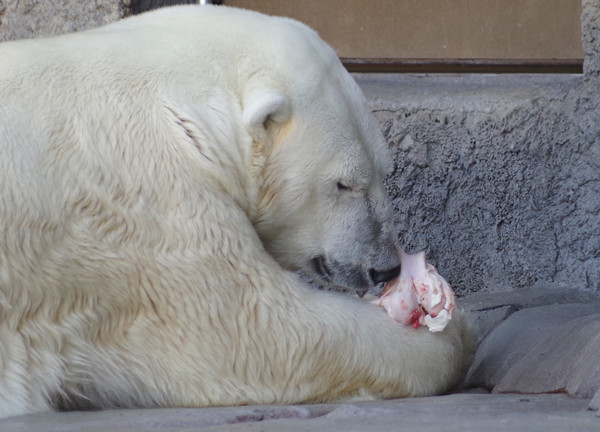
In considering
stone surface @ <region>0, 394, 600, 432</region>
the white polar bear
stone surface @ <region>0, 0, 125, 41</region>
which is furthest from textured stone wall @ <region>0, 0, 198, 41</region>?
stone surface @ <region>0, 394, 600, 432</region>

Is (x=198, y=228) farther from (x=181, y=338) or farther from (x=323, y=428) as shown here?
(x=323, y=428)

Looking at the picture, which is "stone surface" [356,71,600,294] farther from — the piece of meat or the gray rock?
the gray rock

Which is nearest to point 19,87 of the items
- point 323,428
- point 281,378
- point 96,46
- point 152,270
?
point 96,46

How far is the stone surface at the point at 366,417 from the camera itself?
1517 millimetres

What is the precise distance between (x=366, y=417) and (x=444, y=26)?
85.2 inches

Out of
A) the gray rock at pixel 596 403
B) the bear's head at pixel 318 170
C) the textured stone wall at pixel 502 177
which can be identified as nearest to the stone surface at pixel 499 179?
the textured stone wall at pixel 502 177

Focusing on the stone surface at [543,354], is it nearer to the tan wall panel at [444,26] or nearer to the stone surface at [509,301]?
the stone surface at [509,301]

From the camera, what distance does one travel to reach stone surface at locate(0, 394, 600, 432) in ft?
4.98

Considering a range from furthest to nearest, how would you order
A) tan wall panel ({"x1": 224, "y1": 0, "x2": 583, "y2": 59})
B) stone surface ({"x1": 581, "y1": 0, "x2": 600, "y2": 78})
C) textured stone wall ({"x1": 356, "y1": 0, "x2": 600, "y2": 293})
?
tan wall panel ({"x1": 224, "y1": 0, "x2": 583, "y2": 59}), textured stone wall ({"x1": 356, "y1": 0, "x2": 600, "y2": 293}), stone surface ({"x1": 581, "y1": 0, "x2": 600, "y2": 78})

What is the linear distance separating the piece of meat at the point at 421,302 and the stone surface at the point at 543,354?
0.68ft

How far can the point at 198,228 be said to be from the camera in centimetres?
198

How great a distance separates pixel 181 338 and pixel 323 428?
1.78ft

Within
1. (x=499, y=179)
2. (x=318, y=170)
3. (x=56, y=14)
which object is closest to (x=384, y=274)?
(x=318, y=170)

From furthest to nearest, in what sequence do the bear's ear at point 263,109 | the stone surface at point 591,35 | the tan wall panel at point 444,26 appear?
the tan wall panel at point 444,26 → the stone surface at point 591,35 → the bear's ear at point 263,109
